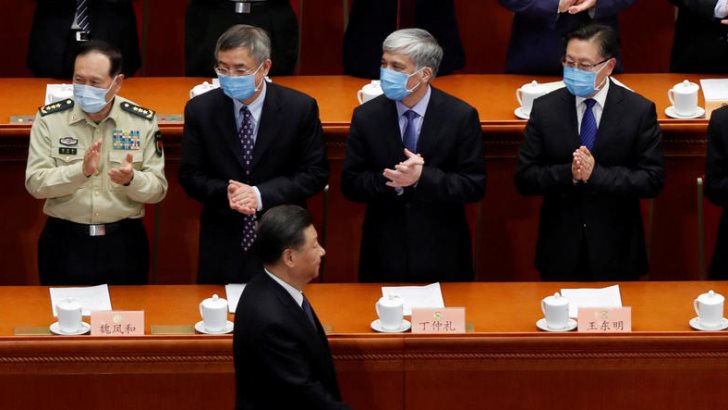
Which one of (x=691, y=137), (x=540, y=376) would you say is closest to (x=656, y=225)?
(x=691, y=137)

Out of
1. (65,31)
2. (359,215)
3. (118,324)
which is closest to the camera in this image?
(118,324)

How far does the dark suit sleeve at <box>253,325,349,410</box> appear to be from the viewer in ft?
11.2

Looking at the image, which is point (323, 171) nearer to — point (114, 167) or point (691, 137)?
point (114, 167)

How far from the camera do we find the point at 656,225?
15.7ft

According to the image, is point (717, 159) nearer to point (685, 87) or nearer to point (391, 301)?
point (685, 87)

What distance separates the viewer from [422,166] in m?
4.12

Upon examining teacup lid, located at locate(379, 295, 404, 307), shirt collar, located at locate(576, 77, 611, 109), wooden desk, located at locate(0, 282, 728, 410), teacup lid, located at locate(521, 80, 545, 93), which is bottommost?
wooden desk, located at locate(0, 282, 728, 410)

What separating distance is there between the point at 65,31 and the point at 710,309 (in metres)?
2.38

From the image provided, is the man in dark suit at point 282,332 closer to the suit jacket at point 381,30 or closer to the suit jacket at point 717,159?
the suit jacket at point 717,159

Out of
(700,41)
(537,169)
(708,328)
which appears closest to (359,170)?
(537,169)

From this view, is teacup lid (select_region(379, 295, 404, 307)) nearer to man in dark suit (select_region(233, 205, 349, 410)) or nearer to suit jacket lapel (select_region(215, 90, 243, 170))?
man in dark suit (select_region(233, 205, 349, 410))

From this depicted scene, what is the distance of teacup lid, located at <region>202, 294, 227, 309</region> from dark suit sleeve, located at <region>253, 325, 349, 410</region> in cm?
41

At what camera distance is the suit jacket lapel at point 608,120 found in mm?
4242

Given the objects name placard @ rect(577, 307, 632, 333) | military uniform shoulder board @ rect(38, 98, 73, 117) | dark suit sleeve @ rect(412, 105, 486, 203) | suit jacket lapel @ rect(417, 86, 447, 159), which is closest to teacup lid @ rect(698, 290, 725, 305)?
name placard @ rect(577, 307, 632, 333)
